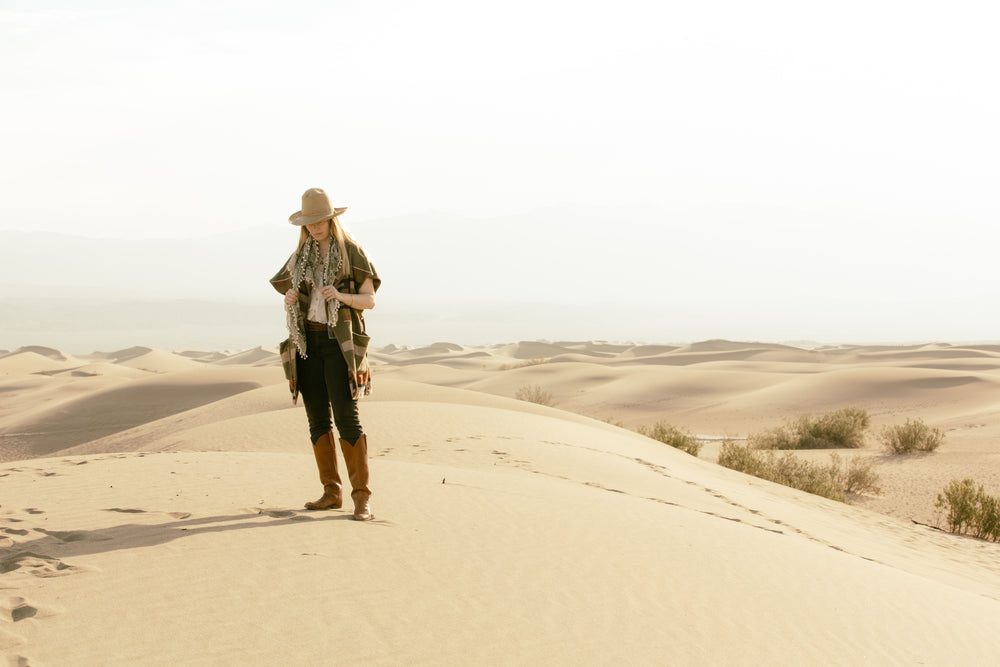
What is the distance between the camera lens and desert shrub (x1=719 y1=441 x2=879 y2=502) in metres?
13.1

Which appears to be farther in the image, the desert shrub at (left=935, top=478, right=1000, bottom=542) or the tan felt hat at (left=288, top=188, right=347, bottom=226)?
the desert shrub at (left=935, top=478, right=1000, bottom=542)

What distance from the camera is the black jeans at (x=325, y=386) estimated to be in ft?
17.3

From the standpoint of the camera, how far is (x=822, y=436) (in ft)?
62.2

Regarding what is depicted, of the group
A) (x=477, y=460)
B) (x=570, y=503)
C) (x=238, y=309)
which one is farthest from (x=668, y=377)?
(x=238, y=309)

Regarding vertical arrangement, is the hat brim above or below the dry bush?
above

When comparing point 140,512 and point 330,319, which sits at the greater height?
point 330,319

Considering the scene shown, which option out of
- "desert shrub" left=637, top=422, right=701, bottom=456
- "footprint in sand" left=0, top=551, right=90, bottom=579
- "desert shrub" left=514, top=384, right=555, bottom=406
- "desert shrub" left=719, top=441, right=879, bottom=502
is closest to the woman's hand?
"footprint in sand" left=0, top=551, right=90, bottom=579

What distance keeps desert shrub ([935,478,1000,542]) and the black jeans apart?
889 cm

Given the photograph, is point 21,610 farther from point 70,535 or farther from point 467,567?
point 467,567

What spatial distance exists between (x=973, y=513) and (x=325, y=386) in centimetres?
918

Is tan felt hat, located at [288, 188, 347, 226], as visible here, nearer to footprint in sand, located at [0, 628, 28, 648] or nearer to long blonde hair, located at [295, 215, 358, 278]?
long blonde hair, located at [295, 215, 358, 278]

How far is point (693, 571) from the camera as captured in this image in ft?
16.7

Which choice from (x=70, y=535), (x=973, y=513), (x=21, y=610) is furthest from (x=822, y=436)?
(x=21, y=610)

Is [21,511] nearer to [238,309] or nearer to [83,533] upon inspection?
[83,533]
